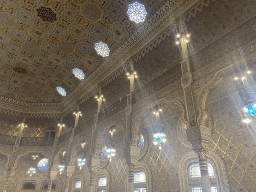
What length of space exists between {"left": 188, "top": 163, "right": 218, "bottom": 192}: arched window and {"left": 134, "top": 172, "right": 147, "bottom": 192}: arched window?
2687 millimetres

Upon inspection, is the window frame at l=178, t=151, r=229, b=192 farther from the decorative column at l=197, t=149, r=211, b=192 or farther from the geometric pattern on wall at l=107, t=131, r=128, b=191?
the geometric pattern on wall at l=107, t=131, r=128, b=191

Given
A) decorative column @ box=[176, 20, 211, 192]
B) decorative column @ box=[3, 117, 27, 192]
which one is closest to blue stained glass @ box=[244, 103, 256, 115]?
decorative column @ box=[176, 20, 211, 192]

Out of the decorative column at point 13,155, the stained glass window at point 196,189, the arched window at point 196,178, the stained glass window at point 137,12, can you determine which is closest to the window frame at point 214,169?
the arched window at point 196,178

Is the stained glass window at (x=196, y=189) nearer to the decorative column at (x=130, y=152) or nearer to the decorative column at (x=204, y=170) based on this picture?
the decorative column at (x=130, y=152)

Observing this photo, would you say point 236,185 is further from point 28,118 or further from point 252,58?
point 28,118

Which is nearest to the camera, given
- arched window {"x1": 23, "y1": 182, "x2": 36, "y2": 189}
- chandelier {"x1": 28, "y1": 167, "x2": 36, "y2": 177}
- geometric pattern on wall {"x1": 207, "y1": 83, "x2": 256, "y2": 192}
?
geometric pattern on wall {"x1": 207, "y1": 83, "x2": 256, "y2": 192}

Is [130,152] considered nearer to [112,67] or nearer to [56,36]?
[112,67]

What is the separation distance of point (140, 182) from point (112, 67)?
6.90 m

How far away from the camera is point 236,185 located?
6.55m

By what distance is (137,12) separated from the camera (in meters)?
9.49

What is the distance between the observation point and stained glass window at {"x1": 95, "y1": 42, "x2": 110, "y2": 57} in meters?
11.6

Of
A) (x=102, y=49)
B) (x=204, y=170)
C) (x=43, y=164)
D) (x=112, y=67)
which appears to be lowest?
(x=204, y=170)

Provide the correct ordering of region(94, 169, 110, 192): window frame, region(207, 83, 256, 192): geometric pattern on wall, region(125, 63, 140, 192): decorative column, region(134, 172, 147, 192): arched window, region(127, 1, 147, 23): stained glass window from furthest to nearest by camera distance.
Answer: region(94, 169, 110, 192): window frame, region(134, 172, 147, 192): arched window, region(127, 1, 147, 23): stained glass window, region(125, 63, 140, 192): decorative column, region(207, 83, 256, 192): geometric pattern on wall

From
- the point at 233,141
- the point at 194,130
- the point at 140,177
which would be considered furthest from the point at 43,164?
the point at 233,141
